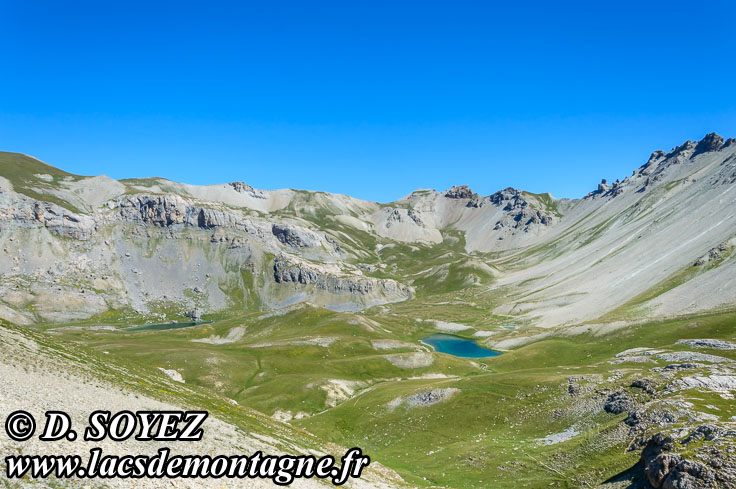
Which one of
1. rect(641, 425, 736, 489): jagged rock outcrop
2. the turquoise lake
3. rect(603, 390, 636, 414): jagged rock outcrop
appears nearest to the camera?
rect(641, 425, 736, 489): jagged rock outcrop

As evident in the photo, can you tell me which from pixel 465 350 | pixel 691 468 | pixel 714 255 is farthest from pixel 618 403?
pixel 714 255

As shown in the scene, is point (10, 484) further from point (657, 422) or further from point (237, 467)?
point (657, 422)

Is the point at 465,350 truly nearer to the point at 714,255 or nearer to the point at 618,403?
the point at 714,255

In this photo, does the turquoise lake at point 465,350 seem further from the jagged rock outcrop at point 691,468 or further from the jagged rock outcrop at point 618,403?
the jagged rock outcrop at point 691,468

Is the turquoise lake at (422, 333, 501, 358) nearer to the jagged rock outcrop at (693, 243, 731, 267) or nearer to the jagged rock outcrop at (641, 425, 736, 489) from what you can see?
the jagged rock outcrop at (693, 243, 731, 267)

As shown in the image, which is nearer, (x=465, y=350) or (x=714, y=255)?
(x=465, y=350)

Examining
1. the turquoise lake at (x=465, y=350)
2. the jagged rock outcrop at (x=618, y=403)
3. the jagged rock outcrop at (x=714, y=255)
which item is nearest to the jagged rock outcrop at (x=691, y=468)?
the jagged rock outcrop at (x=618, y=403)

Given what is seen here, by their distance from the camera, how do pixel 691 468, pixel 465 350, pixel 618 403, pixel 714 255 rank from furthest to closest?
1. pixel 714 255
2. pixel 465 350
3. pixel 618 403
4. pixel 691 468

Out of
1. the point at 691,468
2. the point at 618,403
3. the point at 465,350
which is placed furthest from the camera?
the point at 465,350

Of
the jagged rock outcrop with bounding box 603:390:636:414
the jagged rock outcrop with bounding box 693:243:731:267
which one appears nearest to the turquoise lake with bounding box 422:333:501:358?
the jagged rock outcrop with bounding box 693:243:731:267

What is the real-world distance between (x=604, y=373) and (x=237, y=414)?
63.8m

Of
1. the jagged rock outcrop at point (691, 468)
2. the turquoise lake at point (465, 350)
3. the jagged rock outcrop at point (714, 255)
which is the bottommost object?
the turquoise lake at point (465, 350)

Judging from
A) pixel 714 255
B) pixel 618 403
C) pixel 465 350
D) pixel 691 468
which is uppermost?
pixel 714 255

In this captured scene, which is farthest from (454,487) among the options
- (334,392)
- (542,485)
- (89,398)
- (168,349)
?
(168,349)
